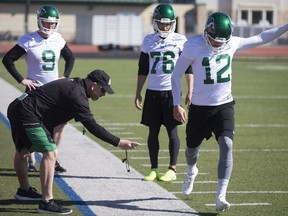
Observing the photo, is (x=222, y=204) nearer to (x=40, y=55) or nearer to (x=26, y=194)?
(x=26, y=194)

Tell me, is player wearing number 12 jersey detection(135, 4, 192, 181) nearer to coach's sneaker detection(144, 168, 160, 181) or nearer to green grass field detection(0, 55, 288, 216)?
coach's sneaker detection(144, 168, 160, 181)

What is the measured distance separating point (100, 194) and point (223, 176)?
4.82ft

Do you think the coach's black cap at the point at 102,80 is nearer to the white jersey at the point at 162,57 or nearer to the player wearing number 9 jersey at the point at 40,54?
the white jersey at the point at 162,57

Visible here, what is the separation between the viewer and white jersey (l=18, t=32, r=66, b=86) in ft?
28.7

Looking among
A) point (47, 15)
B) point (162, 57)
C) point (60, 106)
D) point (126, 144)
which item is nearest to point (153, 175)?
point (162, 57)

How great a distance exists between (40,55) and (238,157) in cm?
308

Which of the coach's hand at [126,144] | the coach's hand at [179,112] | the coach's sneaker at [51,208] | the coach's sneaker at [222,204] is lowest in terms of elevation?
the coach's sneaker at [51,208]

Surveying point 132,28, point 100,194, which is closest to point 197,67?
point 100,194

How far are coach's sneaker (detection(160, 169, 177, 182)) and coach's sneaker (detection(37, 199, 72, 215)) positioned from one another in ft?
5.93

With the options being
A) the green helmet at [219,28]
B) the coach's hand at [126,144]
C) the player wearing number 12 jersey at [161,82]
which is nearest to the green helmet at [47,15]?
the player wearing number 12 jersey at [161,82]

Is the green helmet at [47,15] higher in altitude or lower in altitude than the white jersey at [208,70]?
higher

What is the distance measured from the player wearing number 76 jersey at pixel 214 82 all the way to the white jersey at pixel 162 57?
132cm

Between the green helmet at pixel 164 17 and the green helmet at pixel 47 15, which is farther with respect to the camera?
the green helmet at pixel 47 15

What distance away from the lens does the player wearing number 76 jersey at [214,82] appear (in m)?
6.86
